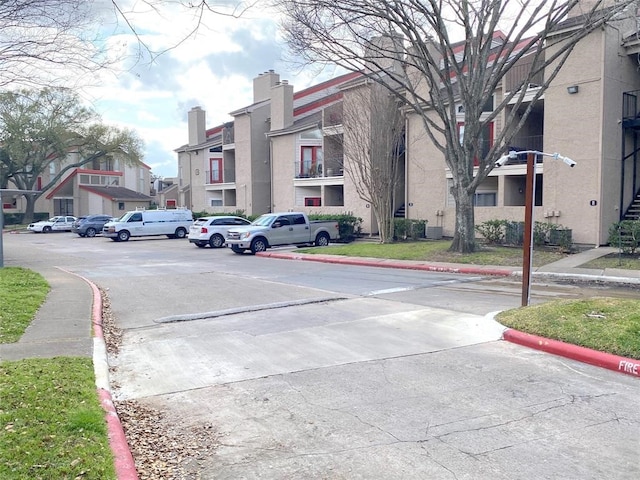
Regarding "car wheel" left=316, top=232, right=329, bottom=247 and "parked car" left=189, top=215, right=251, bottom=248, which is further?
"parked car" left=189, top=215, right=251, bottom=248

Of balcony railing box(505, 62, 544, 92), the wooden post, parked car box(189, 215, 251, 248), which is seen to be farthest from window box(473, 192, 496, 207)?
the wooden post

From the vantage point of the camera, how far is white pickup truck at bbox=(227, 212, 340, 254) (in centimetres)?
2584

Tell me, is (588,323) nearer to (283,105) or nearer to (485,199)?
(485,199)

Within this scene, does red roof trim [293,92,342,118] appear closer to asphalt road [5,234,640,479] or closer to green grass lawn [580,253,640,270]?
green grass lawn [580,253,640,270]

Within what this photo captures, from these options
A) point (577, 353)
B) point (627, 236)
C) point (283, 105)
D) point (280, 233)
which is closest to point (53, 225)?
point (283, 105)

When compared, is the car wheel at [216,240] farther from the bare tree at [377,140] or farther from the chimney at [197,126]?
the chimney at [197,126]

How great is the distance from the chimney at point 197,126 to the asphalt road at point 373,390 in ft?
133

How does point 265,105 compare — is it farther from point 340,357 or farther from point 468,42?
point 340,357

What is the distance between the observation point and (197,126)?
51094 millimetres

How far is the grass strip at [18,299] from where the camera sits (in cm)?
859

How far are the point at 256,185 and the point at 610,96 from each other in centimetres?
2632

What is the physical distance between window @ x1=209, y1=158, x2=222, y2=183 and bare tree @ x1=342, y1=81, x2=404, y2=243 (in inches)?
851

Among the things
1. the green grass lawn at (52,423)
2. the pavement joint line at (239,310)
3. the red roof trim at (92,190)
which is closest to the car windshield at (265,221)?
the pavement joint line at (239,310)

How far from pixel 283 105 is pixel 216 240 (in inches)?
544
